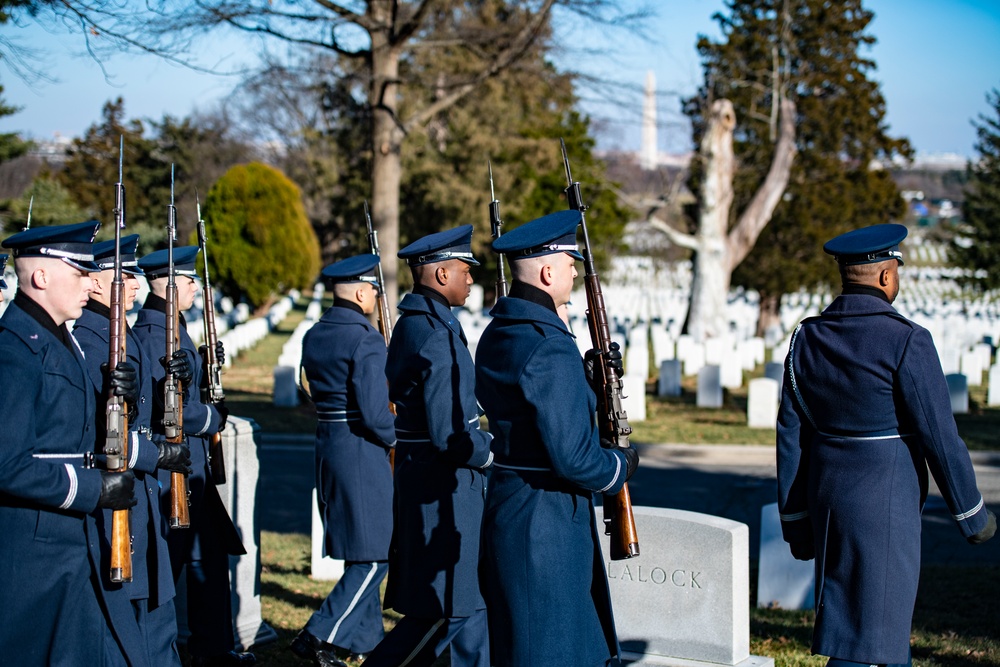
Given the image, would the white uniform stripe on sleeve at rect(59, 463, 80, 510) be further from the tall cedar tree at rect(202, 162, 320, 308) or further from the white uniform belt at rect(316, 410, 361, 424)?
the tall cedar tree at rect(202, 162, 320, 308)

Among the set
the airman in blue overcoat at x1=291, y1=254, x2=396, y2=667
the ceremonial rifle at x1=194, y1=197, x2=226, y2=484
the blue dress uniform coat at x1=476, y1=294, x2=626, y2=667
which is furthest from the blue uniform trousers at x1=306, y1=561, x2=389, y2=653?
the blue dress uniform coat at x1=476, y1=294, x2=626, y2=667

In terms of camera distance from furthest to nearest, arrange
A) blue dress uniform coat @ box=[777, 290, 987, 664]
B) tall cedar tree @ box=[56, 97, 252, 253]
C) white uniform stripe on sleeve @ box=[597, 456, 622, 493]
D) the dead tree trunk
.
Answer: tall cedar tree @ box=[56, 97, 252, 253], the dead tree trunk, blue dress uniform coat @ box=[777, 290, 987, 664], white uniform stripe on sleeve @ box=[597, 456, 622, 493]

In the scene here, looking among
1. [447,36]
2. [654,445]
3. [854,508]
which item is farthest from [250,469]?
[447,36]

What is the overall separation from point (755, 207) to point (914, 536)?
2075 cm

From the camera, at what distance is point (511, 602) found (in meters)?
3.70

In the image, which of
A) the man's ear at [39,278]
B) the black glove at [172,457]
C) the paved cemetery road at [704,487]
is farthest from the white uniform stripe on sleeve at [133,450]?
the paved cemetery road at [704,487]

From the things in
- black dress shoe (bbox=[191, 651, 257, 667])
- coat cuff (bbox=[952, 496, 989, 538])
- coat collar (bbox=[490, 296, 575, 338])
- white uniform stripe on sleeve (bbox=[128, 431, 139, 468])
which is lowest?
black dress shoe (bbox=[191, 651, 257, 667])

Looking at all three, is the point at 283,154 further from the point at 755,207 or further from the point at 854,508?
the point at 854,508

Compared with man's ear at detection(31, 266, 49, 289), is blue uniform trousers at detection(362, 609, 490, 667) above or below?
below

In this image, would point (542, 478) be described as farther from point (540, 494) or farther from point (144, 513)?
point (144, 513)

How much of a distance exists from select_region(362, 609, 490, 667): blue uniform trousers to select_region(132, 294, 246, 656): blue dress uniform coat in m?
1.07

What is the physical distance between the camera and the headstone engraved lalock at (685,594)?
15.5 feet

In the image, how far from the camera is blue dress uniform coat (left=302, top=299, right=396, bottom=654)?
17.9 ft

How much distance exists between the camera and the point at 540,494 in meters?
3.68
